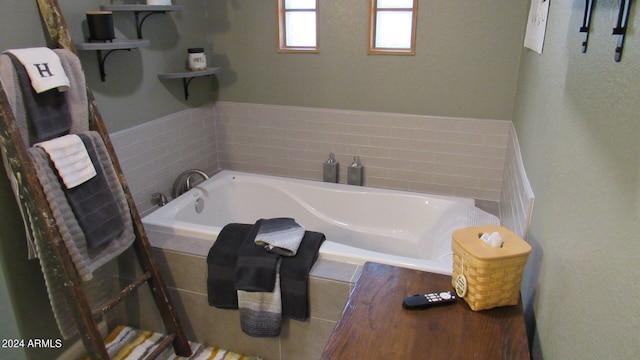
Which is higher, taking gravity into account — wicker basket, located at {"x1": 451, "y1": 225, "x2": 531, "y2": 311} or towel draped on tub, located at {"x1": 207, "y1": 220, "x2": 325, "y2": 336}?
wicker basket, located at {"x1": 451, "y1": 225, "x2": 531, "y2": 311}

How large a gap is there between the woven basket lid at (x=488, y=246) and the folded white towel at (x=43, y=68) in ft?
5.09

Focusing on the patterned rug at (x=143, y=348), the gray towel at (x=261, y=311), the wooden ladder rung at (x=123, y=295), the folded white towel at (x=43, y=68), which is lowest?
the patterned rug at (x=143, y=348)

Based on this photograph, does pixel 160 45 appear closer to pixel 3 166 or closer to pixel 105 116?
pixel 105 116

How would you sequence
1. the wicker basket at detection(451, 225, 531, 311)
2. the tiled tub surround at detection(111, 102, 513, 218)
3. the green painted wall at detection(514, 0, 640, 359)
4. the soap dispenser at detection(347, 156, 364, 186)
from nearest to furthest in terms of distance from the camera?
1. the green painted wall at detection(514, 0, 640, 359)
2. the wicker basket at detection(451, 225, 531, 311)
3. the tiled tub surround at detection(111, 102, 513, 218)
4. the soap dispenser at detection(347, 156, 364, 186)

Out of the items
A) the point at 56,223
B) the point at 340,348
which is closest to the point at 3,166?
the point at 56,223

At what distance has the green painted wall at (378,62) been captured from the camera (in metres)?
2.51

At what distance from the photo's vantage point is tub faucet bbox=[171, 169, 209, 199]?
273 cm

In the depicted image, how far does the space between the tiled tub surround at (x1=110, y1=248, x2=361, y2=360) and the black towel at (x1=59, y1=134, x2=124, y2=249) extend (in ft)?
1.09

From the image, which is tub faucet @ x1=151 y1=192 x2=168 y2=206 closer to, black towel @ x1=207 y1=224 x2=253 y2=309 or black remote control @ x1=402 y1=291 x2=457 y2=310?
black towel @ x1=207 y1=224 x2=253 y2=309

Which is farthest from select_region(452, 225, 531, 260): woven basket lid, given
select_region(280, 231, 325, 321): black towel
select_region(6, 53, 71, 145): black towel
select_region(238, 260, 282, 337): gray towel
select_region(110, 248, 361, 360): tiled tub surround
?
select_region(6, 53, 71, 145): black towel

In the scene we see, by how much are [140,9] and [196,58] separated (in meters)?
0.56

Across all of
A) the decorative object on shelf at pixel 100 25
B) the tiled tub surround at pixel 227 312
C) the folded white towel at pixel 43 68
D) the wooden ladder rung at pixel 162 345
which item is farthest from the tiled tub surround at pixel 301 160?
the folded white towel at pixel 43 68

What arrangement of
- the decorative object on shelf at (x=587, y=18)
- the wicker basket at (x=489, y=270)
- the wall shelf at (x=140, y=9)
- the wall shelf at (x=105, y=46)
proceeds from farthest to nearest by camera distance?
the wall shelf at (x=140, y=9) → the wall shelf at (x=105, y=46) → the wicker basket at (x=489, y=270) → the decorative object on shelf at (x=587, y=18)

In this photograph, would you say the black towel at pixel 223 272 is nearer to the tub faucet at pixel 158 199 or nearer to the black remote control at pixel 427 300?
the tub faucet at pixel 158 199
